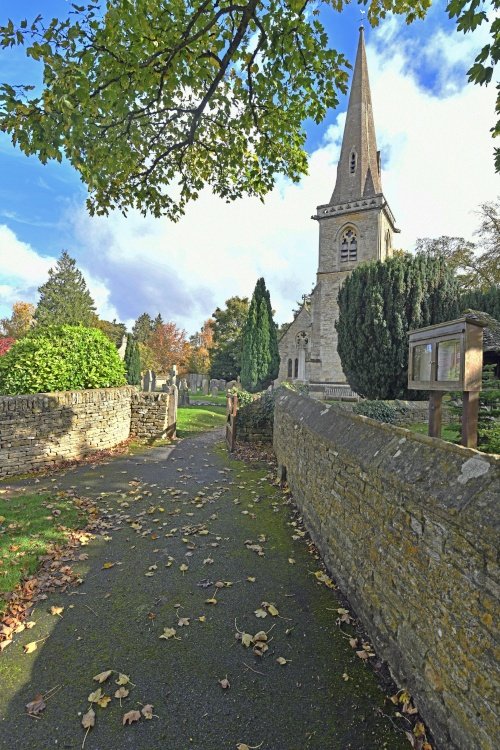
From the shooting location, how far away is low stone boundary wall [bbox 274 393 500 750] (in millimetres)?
2020

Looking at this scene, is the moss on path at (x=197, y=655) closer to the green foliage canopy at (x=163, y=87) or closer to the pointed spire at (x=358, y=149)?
the green foliage canopy at (x=163, y=87)

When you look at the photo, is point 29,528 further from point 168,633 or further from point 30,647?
point 168,633

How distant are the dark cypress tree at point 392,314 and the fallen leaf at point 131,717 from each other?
14478 mm

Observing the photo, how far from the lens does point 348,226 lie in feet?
102

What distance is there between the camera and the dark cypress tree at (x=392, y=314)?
608 inches

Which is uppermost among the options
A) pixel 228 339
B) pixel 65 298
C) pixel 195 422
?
pixel 65 298

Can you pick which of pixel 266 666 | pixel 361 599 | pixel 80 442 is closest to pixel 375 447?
pixel 361 599

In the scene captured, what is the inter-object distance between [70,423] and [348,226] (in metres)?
28.7

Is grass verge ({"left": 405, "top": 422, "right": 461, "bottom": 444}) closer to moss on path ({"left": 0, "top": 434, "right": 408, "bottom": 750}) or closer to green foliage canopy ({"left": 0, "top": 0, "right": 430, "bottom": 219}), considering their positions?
moss on path ({"left": 0, "top": 434, "right": 408, "bottom": 750})

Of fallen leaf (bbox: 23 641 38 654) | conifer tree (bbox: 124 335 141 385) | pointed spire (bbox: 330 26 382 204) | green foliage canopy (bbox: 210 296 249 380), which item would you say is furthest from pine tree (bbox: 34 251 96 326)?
fallen leaf (bbox: 23 641 38 654)

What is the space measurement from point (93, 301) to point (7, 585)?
158 ft

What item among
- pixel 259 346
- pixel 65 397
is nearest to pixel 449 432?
pixel 65 397

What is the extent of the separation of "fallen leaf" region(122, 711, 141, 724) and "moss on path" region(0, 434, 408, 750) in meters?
0.04

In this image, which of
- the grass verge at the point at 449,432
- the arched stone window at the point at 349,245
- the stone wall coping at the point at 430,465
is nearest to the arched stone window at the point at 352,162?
the arched stone window at the point at 349,245
